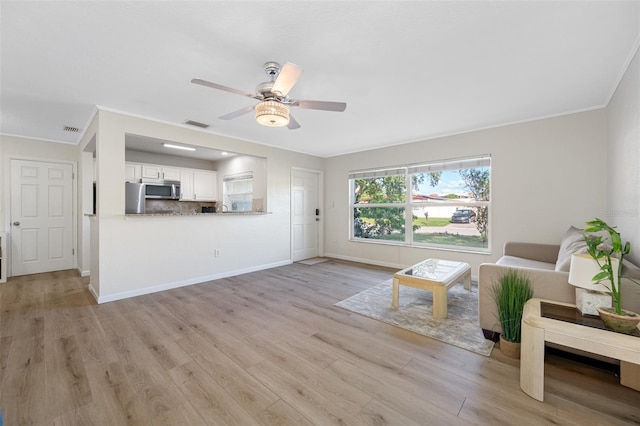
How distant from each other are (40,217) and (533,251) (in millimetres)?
7884

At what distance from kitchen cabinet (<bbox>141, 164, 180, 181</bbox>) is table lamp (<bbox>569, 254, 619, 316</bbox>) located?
21.6 ft

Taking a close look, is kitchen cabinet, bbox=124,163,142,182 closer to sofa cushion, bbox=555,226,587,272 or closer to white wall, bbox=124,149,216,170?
white wall, bbox=124,149,216,170

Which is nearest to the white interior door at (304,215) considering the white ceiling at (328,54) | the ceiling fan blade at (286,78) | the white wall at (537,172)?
the white wall at (537,172)

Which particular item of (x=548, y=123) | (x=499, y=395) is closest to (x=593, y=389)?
(x=499, y=395)

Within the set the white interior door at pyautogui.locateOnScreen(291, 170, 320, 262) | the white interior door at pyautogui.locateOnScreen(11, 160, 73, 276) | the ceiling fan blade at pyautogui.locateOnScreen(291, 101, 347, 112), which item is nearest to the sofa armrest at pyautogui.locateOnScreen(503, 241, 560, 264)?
the ceiling fan blade at pyautogui.locateOnScreen(291, 101, 347, 112)

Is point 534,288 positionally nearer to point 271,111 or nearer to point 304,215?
point 271,111

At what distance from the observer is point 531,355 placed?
5.39 feet

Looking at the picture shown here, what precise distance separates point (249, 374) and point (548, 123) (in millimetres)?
4616

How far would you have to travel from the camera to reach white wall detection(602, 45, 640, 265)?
212cm

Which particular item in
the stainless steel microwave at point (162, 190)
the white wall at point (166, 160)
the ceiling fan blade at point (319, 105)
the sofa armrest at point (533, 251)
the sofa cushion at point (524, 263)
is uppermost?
the white wall at point (166, 160)

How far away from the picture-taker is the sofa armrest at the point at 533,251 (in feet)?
10.9

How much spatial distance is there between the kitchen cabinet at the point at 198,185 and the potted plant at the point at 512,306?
20.5ft

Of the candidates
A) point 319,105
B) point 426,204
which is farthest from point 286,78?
point 426,204

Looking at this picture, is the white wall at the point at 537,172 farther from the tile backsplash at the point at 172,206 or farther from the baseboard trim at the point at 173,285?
the tile backsplash at the point at 172,206
